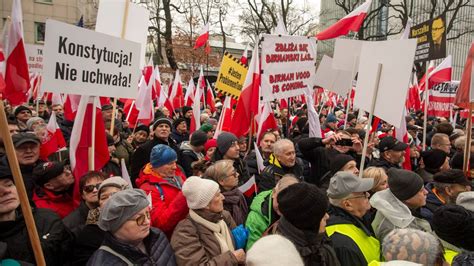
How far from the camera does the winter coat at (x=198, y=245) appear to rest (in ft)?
9.10

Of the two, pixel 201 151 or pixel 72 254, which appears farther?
pixel 201 151

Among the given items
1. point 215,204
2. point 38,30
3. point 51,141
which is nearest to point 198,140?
point 51,141

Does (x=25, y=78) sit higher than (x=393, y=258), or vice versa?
(x=25, y=78)

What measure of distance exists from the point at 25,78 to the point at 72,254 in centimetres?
156

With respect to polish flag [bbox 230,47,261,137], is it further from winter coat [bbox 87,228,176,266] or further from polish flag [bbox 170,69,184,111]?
polish flag [bbox 170,69,184,111]

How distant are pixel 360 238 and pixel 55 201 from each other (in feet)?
8.22

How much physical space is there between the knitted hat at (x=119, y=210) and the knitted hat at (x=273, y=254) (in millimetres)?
1010

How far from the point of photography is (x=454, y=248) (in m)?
2.68

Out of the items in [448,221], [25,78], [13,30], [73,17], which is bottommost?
[448,221]

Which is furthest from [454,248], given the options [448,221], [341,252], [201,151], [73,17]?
[73,17]

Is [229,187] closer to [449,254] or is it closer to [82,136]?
[82,136]

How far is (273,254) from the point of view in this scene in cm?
180

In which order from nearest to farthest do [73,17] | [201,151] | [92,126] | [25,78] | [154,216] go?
[154,216], [25,78], [92,126], [201,151], [73,17]

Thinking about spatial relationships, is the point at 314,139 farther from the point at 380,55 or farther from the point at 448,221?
the point at 448,221
